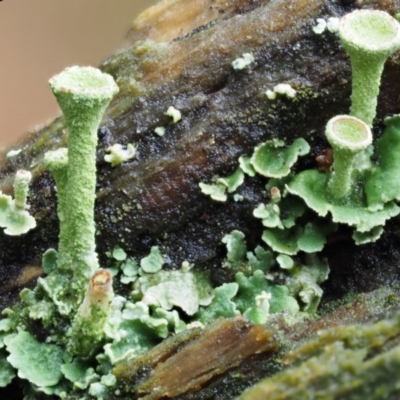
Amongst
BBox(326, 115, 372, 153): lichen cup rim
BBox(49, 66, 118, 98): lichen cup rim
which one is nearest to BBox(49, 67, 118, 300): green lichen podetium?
BBox(49, 66, 118, 98): lichen cup rim

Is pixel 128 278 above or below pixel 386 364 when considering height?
below

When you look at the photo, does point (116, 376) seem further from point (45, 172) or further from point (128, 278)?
point (45, 172)

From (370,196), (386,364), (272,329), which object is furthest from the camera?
(370,196)

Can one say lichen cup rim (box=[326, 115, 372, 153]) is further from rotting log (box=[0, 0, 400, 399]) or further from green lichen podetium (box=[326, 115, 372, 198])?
rotting log (box=[0, 0, 400, 399])

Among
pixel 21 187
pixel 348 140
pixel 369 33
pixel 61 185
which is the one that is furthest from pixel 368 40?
pixel 21 187

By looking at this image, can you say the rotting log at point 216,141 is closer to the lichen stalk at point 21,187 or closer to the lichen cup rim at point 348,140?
the lichen stalk at point 21,187

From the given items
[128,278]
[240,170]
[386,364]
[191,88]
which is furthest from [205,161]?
[386,364]

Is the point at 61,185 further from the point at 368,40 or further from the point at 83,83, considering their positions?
the point at 368,40
